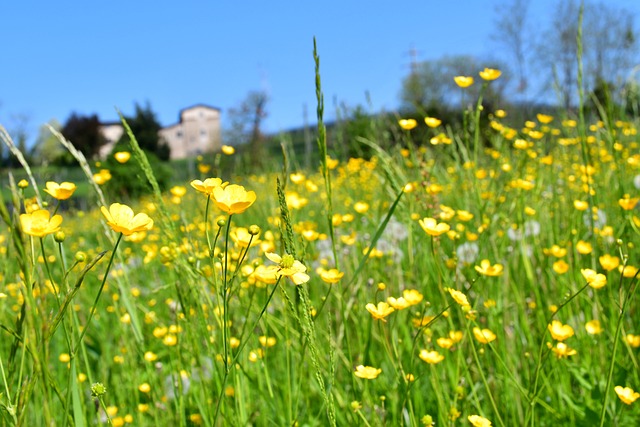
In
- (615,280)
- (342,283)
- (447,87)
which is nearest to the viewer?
(615,280)

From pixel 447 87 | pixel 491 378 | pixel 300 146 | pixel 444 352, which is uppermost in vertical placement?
pixel 444 352

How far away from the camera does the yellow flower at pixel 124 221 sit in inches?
22.8

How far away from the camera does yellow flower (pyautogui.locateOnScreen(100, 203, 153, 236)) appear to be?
580 millimetres

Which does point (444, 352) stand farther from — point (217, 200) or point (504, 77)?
point (504, 77)

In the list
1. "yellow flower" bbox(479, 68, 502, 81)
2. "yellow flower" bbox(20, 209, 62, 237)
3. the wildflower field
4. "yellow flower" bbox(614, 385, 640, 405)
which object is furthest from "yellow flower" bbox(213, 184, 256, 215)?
"yellow flower" bbox(479, 68, 502, 81)

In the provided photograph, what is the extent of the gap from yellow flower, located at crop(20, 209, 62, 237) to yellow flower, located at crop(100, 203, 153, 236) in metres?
0.05

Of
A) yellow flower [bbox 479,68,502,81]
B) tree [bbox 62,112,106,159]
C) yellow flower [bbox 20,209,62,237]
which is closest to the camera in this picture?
yellow flower [bbox 20,209,62,237]

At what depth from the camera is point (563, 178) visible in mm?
2861

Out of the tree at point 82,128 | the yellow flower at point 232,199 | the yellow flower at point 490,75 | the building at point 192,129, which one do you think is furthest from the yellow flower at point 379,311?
the building at point 192,129

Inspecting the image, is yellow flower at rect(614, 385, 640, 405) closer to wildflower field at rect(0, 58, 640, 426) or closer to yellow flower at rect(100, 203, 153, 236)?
wildflower field at rect(0, 58, 640, 426)

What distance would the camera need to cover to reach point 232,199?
63 cm

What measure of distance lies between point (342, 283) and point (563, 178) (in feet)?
5.69

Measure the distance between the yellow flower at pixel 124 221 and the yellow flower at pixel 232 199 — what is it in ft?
0.25

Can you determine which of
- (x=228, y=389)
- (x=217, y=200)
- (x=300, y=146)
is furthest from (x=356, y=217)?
(x=300, y=146)
